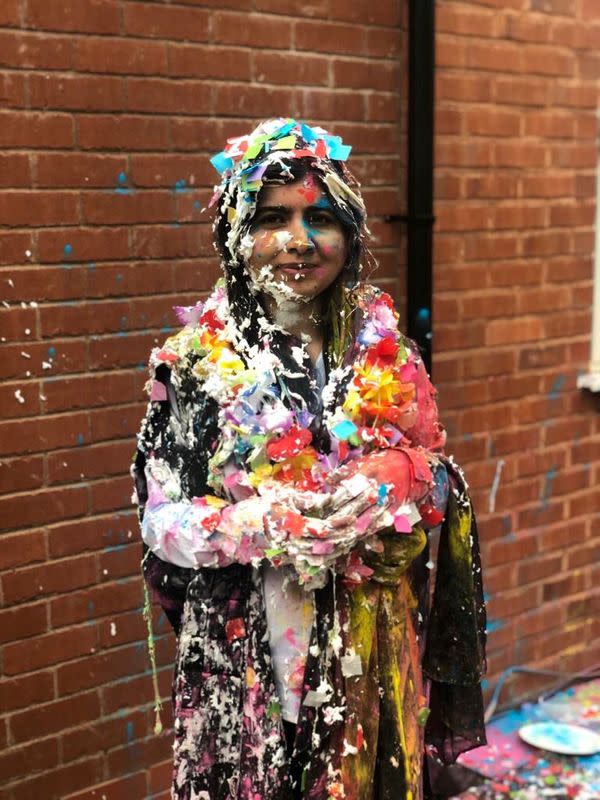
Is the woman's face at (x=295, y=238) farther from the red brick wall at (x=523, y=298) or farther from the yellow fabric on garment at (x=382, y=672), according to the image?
the red brick wall at (x=523, y=298)

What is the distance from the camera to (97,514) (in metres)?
2.93

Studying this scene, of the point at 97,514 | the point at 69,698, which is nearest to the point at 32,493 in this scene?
the point at 97,514

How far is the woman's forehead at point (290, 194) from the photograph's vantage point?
1.92 metres

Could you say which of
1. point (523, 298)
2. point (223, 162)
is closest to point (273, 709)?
point (223, 162)

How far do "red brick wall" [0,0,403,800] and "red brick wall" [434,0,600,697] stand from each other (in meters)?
0.76

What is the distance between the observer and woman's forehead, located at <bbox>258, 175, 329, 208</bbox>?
1.92m

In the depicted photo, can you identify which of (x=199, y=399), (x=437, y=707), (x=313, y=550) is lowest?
(x=437, y=707)

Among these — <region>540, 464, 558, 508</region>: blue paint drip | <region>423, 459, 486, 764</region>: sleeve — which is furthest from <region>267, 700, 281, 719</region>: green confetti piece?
<region>540, 464, 558, 508</region>: blue paint drip

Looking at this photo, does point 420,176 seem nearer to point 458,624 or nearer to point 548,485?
point 548,485

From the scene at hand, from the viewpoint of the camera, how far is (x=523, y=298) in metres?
3.84

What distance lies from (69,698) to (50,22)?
6.79 ft

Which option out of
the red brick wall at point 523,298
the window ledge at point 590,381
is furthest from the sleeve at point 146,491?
the window ledge at point 590,381

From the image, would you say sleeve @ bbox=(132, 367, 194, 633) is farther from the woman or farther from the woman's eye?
the woman's eye

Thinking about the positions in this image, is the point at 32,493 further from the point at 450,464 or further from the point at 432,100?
the point at 432,100
